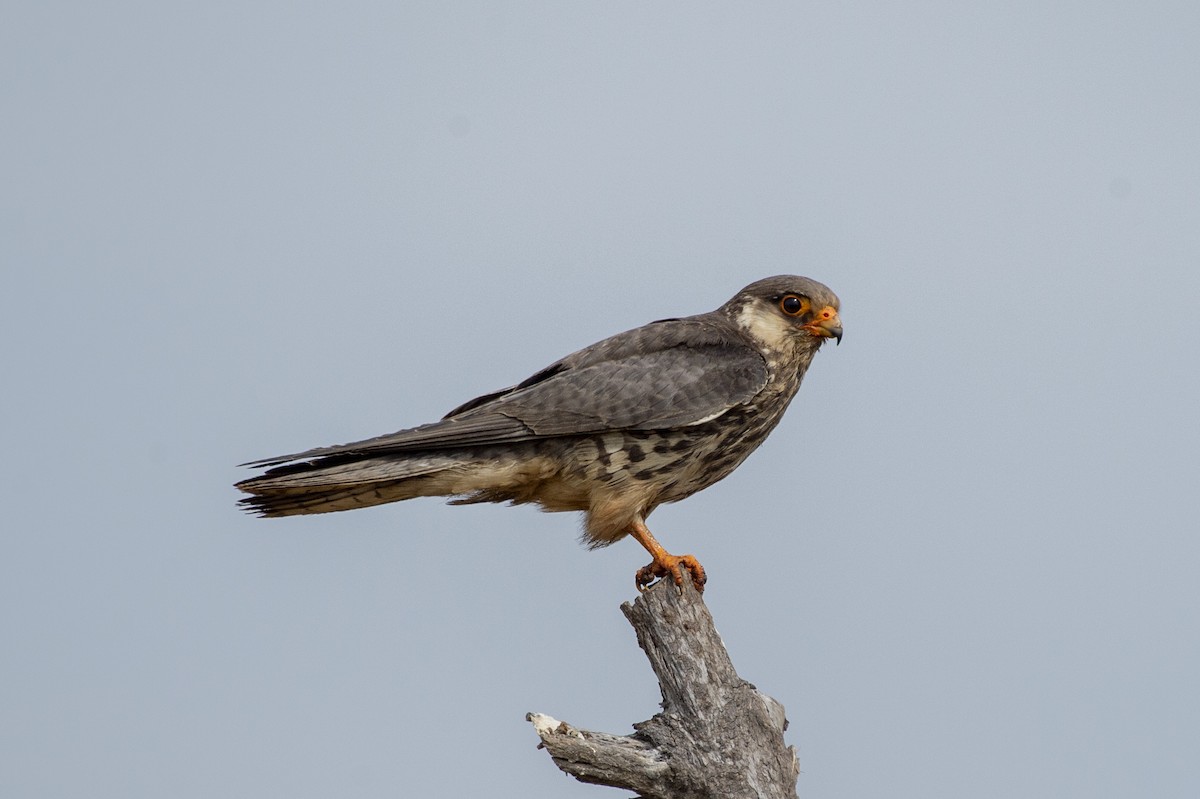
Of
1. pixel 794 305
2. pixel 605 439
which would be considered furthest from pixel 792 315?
pixel 605 439

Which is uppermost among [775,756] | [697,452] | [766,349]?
[766,349]

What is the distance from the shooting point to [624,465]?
624cm

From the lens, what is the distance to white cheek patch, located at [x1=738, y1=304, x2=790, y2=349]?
665 centimetres

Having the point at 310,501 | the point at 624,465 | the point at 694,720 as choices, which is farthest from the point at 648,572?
the point at 310,501

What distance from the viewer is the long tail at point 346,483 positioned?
18.9 feet

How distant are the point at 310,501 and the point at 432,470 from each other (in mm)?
564

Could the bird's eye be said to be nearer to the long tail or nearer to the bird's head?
the bird's head

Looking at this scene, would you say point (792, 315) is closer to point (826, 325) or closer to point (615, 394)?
point (826, 325)

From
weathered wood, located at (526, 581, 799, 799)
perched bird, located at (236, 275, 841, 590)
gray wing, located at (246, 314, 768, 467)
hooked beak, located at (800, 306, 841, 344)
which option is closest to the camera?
weathered wood, located at (526, 581, 799, 799)

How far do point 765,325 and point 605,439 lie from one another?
1.10 metres

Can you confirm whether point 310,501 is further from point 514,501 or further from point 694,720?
point 694,720

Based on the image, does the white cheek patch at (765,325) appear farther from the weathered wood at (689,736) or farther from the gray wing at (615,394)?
the weathered wood at (689,736)

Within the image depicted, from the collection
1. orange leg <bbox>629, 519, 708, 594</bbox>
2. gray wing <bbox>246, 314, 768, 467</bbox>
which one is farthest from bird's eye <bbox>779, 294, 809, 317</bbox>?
orange leg <bbox>629, 519, 708, 594</bbox>

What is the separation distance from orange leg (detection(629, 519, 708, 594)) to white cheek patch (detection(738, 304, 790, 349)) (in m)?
1.15
